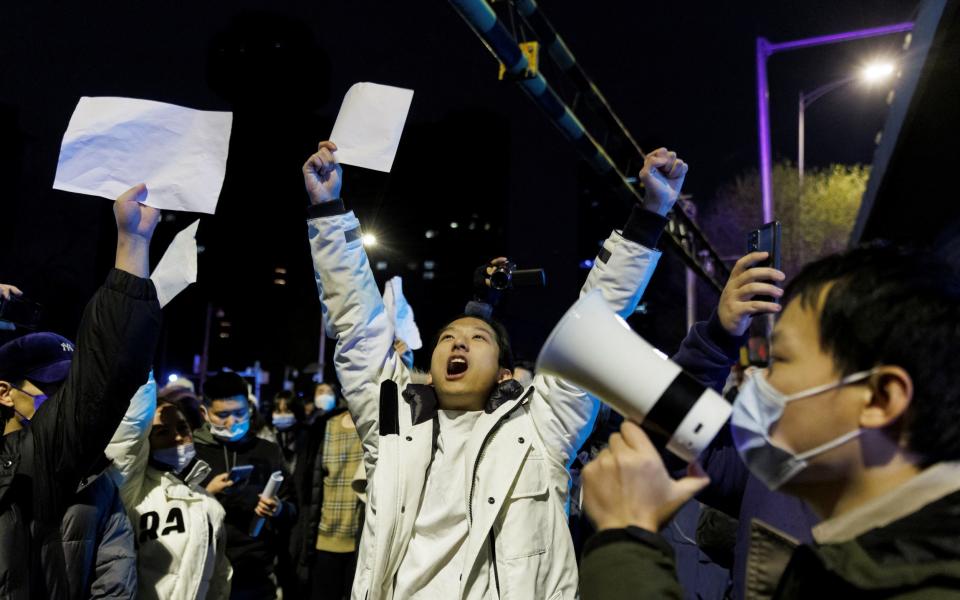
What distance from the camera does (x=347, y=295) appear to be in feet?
10.1

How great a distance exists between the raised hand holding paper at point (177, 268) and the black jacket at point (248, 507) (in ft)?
7.29

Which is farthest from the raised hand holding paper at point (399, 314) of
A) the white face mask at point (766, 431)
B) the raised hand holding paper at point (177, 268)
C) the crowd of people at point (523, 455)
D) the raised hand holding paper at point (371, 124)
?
the white face mask at point (766, 431)

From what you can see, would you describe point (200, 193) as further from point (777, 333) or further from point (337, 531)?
point (337, 531)

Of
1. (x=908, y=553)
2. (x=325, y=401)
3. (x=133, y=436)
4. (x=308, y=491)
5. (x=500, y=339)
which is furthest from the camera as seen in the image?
(x=325, y=401)

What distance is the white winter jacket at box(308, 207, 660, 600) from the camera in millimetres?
2727

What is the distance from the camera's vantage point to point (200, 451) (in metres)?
5.74

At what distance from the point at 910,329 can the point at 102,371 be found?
2.26 meters

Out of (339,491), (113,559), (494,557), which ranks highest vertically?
(494,557)

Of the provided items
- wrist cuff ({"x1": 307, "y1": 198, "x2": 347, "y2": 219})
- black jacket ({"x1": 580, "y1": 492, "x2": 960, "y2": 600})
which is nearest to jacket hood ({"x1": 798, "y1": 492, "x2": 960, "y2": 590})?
black jacket ({"x1": 580, "y1": 492, "x2": 960, "y2": 600})

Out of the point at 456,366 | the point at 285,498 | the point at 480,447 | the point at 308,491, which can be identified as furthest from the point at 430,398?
the point at 308,491

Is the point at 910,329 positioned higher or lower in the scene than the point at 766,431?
higher

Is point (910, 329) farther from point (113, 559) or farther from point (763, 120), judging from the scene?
point (763, 120)

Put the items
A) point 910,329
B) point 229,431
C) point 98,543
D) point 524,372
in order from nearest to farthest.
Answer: point 910,329 < point 98,543 < point 229,431 < point 524,372

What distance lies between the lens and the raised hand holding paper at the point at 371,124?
299 centimetres
